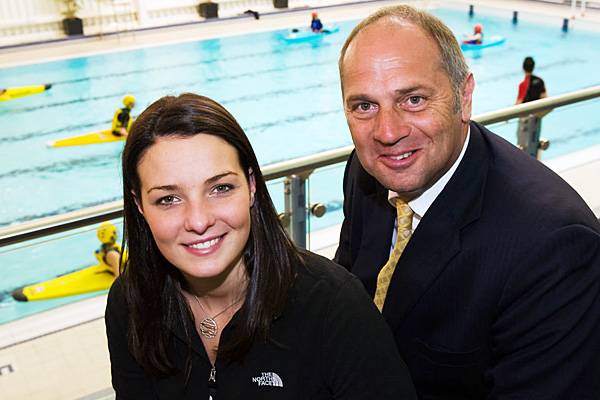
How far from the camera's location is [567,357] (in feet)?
4.77

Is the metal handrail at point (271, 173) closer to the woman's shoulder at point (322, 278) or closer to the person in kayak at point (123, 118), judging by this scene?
the woman's shoulder at point (322, 278)

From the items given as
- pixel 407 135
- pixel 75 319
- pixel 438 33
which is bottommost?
pixel 75 319

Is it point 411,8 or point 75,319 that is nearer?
point 411,8

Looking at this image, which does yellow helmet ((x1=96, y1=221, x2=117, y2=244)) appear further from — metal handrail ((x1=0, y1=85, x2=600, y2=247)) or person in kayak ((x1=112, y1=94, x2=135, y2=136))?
person in kayak ((x1=112, y1=94, x2=135, y2=136))

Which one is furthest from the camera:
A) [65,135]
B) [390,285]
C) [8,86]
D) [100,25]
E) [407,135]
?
[100,25]

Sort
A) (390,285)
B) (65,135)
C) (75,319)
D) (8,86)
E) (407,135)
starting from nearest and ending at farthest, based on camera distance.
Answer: (407,135), (390,285), (75,319), (65,135), (8,86)

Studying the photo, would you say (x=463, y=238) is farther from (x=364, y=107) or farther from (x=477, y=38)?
(x=477, y=38)

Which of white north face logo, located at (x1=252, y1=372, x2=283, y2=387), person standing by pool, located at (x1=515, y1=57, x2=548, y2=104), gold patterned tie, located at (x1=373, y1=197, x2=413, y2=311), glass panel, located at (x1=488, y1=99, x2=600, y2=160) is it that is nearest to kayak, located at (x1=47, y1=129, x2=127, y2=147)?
person standing by pool, located at (x1=515, y1=57, x2=548, y2=104)

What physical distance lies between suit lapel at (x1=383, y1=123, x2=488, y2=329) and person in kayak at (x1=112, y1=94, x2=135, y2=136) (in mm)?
7190

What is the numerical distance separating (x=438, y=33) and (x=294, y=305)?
2.24ft

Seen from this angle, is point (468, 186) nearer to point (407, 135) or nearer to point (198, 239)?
point (407, 135)

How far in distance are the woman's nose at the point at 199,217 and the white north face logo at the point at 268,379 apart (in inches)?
13.5

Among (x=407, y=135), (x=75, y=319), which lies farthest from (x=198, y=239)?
(x=75, y=319)

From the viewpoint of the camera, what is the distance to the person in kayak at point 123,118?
27.7 feet
